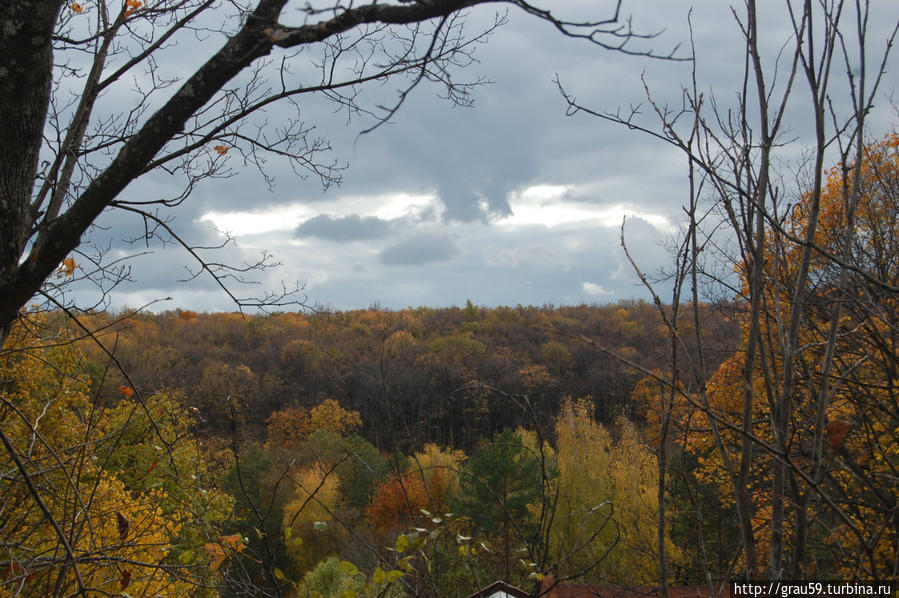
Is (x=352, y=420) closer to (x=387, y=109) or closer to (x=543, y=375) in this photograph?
(x=543, y=375)

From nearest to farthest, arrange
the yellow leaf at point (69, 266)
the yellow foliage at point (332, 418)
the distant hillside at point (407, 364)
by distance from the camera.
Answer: the yellow leaf at point (69, 266), the yellow foliage at point (332, 418), the distant hillside at point (407, 364)

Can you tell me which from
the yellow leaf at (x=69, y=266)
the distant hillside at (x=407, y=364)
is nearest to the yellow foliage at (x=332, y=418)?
the distant hillside at (x=407, y=364)

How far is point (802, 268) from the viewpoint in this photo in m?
1.82

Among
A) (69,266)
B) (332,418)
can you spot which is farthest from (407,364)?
(69,266)

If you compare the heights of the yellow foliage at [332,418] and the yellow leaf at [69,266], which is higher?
the yellow leaf at [69,266]

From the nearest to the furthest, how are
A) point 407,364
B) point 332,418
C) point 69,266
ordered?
point 69,266
point 332,418
point 407,364

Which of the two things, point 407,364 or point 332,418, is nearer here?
point 332,418

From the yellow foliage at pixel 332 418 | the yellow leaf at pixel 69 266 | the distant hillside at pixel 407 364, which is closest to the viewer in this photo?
the yellow leaf at pixel 69 266

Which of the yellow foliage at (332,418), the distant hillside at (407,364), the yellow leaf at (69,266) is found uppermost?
the yellow leaf at (69,266)

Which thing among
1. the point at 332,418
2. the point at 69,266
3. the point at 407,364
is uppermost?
the point at 69,266

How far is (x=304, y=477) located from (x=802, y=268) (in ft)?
119

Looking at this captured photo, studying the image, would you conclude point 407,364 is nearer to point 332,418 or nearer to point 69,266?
point 332,418

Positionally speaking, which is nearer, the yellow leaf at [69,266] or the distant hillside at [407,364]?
the yellow leaf at [69,266]

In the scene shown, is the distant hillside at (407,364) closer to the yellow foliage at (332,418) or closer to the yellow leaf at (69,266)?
the yellow foliage at (332,418)
